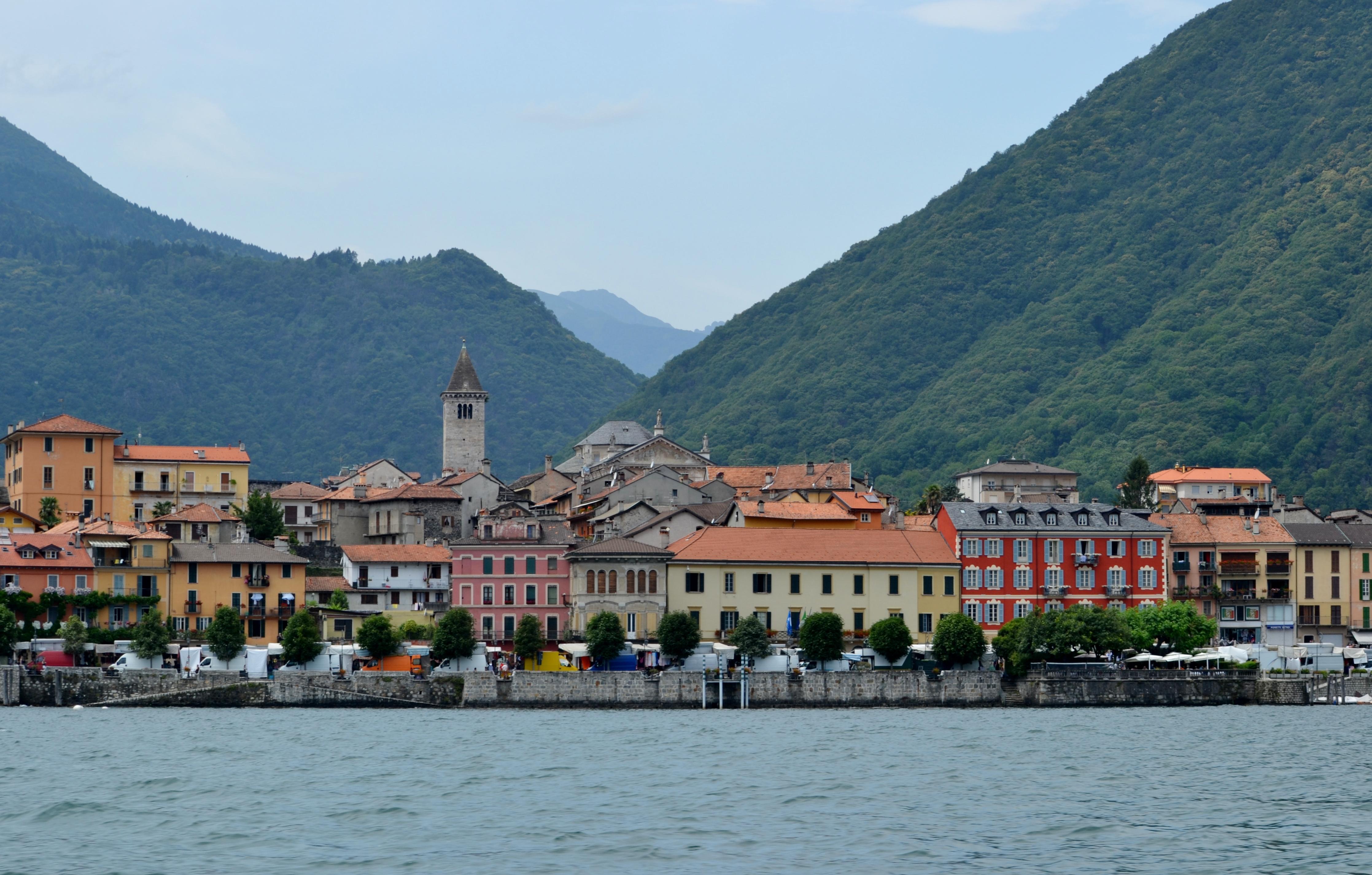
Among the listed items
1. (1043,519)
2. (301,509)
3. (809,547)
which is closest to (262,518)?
(301,509)

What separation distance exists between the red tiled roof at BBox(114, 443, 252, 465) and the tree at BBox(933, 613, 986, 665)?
53.7m

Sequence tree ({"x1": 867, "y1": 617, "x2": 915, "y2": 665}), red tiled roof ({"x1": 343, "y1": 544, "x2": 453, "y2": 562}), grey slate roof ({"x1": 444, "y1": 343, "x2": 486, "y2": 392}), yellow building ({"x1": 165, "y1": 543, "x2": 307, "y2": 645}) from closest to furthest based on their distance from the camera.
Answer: tree ({"x1": 867, "y1": 617, "x2": 915, "y2": 665}) → yellow building ({"x1": 165, "y1": 543, "x2": 307, "y2": 645}) → red tiled roof ({"x1": 343, "y1": 544, "x2": 453, "y2": 562}) → grey slate roof ({"x1": 444, "y1": 343, "x2": 486, "y2": 392})

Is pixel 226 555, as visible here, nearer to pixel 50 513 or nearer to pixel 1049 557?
pixel 50 513

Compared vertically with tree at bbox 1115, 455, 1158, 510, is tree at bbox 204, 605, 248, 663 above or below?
below

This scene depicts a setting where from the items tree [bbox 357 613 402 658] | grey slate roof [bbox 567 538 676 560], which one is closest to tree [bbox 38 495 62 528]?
tree [bbox 357 613 402 658]

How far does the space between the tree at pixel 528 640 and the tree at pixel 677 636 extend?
17.6 ft

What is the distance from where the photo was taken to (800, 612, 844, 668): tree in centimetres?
8281

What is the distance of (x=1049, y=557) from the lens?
9481cm

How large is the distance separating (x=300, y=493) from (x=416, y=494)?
18676 millimetres

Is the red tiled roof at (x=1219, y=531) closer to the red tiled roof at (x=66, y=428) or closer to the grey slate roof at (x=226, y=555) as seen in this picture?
the grey slate roof at (x=226, y=555)

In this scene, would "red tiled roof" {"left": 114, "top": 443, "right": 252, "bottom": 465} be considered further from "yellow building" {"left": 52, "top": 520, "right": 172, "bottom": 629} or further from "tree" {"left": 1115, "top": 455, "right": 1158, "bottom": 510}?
"tree" {"left": 1115, "top": 455, "right": 1158, "bottom": 510}

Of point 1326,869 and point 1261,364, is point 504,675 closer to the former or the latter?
point 1326,869

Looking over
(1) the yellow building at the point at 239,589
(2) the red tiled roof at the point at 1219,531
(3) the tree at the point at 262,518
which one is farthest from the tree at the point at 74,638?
(2) the red tiled roof at the point at 1219,531

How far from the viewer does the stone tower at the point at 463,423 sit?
161m
